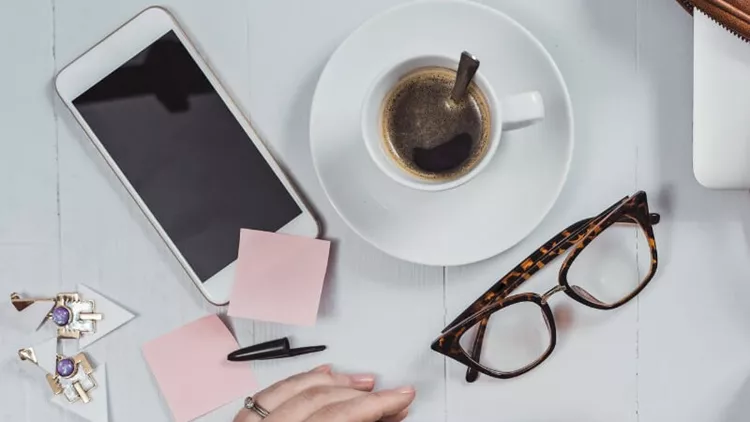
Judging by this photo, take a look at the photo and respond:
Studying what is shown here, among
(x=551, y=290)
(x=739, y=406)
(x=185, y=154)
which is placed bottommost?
A: (x=739, y=406)

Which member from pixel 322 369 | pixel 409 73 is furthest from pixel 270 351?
pixel 409 73

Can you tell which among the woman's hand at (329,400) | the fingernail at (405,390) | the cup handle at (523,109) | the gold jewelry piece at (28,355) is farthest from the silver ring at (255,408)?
the cup handle at (523,109)

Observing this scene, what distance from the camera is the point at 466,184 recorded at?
2.20 feet

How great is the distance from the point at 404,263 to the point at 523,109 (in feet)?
0.67

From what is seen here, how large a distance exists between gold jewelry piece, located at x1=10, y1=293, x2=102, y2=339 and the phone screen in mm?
121

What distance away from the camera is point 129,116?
72 centimetres

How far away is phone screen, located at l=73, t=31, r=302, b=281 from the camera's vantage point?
2.34 feet

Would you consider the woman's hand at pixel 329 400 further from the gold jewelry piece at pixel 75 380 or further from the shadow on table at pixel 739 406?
the shadow on table at pixel 739 406

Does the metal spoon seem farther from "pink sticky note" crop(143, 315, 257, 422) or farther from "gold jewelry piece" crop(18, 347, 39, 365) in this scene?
"gold jewelry piece" crop(18, 347, 39, 365)

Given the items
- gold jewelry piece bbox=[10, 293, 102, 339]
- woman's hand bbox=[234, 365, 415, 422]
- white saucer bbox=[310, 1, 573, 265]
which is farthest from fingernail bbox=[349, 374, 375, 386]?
gold jewelry piece bbox=[10, 293, 102, 339]

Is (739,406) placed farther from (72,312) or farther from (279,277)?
(72,312)

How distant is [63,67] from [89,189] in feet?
0.39

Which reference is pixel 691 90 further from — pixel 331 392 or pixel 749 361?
pixel 331 392

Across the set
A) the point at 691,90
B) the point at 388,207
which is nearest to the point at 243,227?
the point at 388,207
